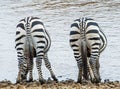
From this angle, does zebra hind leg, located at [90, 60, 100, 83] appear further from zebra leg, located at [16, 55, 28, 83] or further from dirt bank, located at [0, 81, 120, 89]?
zebra leg, located at [16, 55, 28, 83]

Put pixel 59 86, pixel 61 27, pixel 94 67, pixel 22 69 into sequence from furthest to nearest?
pixel 61 27, pixel 22 69, pixel 94 67, pixel 59 86

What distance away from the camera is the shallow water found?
48.3 feet

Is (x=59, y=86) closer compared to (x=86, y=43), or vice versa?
(x=59, y=86)

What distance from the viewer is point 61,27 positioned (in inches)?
912

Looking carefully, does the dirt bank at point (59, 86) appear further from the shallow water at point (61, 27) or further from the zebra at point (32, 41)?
the shallow water at point (61, 27)

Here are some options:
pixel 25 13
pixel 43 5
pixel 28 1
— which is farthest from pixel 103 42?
pixel 28 1

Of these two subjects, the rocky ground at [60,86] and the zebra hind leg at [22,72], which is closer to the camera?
the rocky ground at [60,86]

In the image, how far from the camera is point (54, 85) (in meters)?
11.2

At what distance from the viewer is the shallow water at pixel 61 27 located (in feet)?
48.3

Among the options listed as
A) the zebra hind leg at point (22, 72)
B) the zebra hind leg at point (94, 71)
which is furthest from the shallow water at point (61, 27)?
the zebra hind leg at point (94, 71)

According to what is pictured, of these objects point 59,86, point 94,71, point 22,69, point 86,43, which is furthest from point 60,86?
point 22,69

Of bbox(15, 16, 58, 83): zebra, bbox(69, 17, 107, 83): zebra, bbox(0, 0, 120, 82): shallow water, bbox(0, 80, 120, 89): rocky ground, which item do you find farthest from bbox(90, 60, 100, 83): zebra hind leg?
bbox(0, 0, 120, 82): shallow water

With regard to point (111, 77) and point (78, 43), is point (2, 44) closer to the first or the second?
point (111, 77)

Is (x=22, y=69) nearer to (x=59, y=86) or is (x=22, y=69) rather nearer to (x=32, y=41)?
(x=32, y=41)
